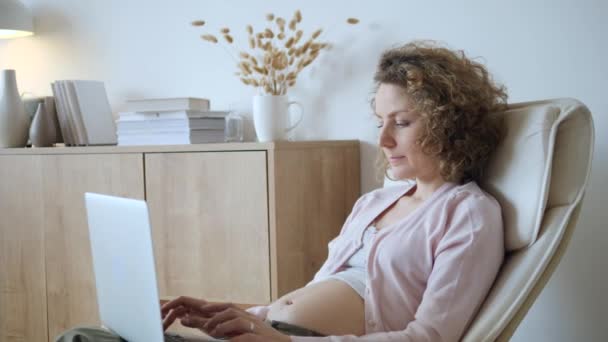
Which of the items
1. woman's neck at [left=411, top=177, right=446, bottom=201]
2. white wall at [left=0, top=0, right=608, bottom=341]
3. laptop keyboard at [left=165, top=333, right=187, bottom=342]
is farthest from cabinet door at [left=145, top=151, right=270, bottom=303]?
laptop keyboard at [left=165, top=333, right=187, bottom=342]

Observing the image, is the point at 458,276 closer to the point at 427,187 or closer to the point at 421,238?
the point at 421,238

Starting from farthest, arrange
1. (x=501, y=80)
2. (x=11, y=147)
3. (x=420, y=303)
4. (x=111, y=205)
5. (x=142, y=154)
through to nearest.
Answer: (x=11, y=147) < (x=142, y=154) < (x=501, y=80) < (x=420, y=303) < (x=111, y=205)

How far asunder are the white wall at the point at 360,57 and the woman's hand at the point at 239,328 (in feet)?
3.45

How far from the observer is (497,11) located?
7.01ft

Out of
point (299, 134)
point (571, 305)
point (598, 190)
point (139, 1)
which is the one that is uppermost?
point (139, 1)

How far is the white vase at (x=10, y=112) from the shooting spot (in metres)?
2.67

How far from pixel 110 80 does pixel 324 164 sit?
1111 mm

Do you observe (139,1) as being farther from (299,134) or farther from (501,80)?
(501,80)

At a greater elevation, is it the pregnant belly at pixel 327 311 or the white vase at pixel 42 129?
the white vase at pixel 42 129

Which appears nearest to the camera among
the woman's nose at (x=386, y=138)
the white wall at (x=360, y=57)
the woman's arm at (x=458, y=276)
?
the woman's arm at (x=458, y=276)

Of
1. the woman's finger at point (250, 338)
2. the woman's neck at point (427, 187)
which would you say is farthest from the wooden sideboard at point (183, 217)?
the woman's finger at point (250, 338)

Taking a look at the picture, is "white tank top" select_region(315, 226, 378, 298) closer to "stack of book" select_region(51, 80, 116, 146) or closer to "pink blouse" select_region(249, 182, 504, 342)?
"pink blouse" select_region(249, 182, 504, 342)

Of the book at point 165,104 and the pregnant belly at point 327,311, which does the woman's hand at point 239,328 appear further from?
the book at point 165,104

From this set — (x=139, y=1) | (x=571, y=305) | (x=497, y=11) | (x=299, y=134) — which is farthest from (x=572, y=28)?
(x=139, y=1)
